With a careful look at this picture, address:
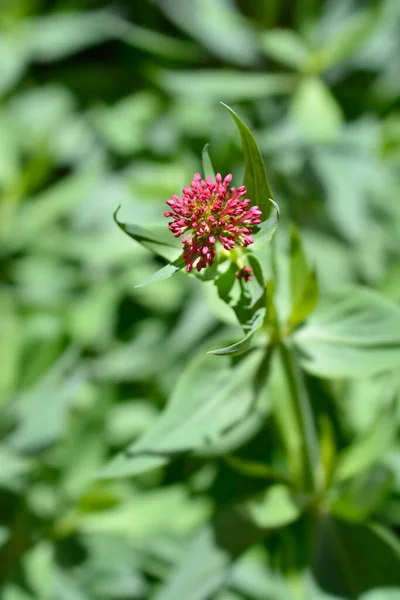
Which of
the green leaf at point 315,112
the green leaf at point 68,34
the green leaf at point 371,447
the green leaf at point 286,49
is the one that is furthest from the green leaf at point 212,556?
the green leaf at point 68,34

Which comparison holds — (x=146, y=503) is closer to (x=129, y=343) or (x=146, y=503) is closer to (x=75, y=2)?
(x=129, y=343)

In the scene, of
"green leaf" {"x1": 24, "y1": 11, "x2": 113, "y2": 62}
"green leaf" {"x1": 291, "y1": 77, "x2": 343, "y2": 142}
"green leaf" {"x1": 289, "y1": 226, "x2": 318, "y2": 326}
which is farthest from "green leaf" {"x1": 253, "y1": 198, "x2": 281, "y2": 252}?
"green leaf" {"x1": 24, "y1": 11, "x2": 113, "y2": 62}

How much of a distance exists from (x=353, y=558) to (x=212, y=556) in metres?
0.14

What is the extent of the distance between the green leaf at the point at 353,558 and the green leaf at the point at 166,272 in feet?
1.20

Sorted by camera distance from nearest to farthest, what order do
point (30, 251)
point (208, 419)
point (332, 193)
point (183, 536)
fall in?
point (208, 419), point (183, 536), point (332, 193), point (30, 251)

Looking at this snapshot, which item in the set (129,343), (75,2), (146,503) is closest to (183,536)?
(146,503)

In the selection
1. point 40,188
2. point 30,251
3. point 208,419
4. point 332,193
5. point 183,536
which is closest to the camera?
point 208,419

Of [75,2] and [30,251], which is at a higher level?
[75,2]

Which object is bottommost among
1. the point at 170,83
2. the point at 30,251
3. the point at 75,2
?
the point at 30,251

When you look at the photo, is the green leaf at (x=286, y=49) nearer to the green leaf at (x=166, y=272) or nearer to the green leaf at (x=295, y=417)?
the green leaf at (x=295, y=417)

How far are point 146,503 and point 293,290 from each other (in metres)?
0.40

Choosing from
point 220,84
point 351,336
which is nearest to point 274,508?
point 351,336

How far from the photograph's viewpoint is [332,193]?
102 centimetres

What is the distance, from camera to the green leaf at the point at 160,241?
476 mm
